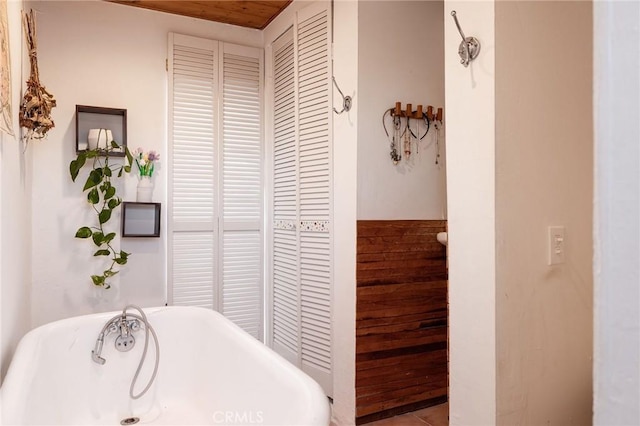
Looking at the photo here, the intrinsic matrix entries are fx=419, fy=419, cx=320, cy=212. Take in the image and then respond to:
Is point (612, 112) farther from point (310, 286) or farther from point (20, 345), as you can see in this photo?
point (310, 286)

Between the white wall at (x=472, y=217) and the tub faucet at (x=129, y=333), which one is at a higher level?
the white wall at (x=472, y=217)

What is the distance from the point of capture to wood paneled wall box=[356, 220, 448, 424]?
2.38 meters

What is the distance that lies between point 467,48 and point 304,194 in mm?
1559

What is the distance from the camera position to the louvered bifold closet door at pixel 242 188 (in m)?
3.35

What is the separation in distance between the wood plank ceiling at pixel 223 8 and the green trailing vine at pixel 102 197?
109cm

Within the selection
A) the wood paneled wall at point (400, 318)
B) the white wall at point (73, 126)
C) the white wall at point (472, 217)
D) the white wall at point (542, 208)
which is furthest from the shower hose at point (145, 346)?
the white wall at point (542, 208)

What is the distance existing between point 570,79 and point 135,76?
2.82 metres

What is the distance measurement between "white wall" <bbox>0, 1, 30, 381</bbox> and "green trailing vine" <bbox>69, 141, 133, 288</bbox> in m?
0.41

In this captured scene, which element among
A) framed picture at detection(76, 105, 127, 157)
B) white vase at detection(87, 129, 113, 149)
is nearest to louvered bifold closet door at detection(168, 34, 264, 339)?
framed picture at detection(76, 105, 127, 157)

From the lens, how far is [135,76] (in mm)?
3105

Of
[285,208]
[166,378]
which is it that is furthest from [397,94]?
[166,378]

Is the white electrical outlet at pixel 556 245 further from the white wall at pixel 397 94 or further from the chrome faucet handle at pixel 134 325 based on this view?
the chrome faucet handle at pixel 134 325

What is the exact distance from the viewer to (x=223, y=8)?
3131 millimetres

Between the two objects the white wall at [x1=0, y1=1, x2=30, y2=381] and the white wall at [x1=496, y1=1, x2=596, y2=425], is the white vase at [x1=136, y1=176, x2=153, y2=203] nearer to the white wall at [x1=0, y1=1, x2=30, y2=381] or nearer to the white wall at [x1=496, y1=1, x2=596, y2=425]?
the white wall at [x1=0, y1=1, x2=30, y2=381]
